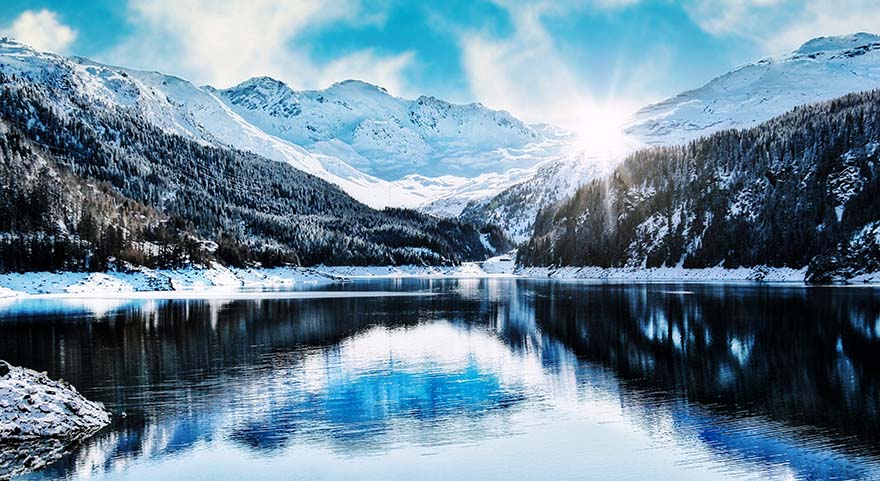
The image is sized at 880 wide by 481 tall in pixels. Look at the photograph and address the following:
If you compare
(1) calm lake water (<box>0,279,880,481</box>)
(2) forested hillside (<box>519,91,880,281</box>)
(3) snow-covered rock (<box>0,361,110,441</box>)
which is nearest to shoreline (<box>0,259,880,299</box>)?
(2) forested hillside (<box>519,91,880,281</box>)

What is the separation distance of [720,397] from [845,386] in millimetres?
5388

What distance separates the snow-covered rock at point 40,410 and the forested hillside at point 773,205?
119250 mm

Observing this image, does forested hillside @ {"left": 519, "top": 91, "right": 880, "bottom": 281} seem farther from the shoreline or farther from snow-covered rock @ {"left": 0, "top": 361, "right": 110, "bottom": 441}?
snow-covered rock @ {"left": 0, "top": 361, "right": 110, "bottom": 441}

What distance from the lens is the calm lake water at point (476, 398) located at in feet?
56.5

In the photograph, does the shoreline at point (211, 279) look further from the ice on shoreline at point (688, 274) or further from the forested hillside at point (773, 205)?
the forested hillside at point (773, 205)

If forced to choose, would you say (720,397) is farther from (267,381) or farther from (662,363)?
(267,381)

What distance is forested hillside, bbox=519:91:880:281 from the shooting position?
5148 inches

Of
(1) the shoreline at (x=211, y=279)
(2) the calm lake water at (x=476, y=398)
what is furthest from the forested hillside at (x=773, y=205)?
(2) the calm lake water at (x=476, y=398)

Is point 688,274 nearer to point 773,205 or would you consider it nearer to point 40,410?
point 773,205

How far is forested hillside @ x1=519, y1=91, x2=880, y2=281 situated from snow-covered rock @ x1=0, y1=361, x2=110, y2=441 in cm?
11925

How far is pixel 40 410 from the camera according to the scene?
A: 66.6 feet

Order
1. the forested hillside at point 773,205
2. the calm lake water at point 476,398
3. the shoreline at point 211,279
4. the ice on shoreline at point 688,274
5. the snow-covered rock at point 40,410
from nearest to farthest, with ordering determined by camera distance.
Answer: the calm lake water at point 476,398 < the snow-covered rock at point 40,410 < the shoreline at point 211,279 < the forested hillside at point 773,205 < the ice on shoreline at point 688,274

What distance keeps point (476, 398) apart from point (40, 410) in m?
14.9

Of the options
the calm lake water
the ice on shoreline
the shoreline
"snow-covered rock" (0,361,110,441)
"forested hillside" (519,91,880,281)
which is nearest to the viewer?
the calm lake water
